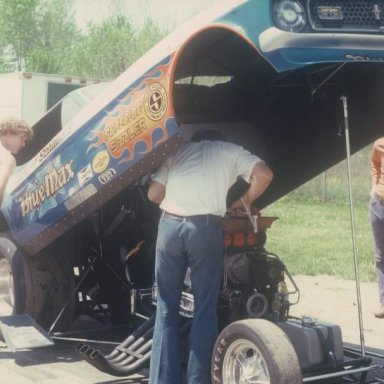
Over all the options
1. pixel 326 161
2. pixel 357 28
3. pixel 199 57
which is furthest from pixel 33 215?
pixel 357 28

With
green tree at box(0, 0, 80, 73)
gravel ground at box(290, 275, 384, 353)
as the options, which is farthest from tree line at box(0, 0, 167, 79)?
gravel ground at box(290, 275, 384, 353)

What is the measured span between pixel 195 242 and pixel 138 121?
0.99 m

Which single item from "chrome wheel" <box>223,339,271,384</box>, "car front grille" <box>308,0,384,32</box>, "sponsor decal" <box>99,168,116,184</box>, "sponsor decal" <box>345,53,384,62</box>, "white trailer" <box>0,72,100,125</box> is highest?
"white trailer" <box>0,72,100,125</box>

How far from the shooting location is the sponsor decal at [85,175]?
19.3 ft

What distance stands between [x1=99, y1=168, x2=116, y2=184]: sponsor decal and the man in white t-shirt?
0.55m

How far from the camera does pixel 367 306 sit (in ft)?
30.5

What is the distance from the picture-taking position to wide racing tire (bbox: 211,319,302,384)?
455 centimetres

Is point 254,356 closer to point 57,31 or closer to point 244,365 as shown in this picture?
point 244,365

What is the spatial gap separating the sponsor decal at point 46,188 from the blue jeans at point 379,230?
3845mm

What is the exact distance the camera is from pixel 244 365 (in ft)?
16.0

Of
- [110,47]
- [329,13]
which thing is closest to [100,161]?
[329,13]

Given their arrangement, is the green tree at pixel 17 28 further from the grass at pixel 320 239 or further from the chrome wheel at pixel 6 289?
the chrome wheel at pixel 6 289

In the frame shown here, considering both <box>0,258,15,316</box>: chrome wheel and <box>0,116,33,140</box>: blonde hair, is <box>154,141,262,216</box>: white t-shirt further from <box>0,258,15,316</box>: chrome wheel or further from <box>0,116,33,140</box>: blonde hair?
<box>0,258,15,316</box>: chrome wheel

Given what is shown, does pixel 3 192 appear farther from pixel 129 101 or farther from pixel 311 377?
pixel 311 377
